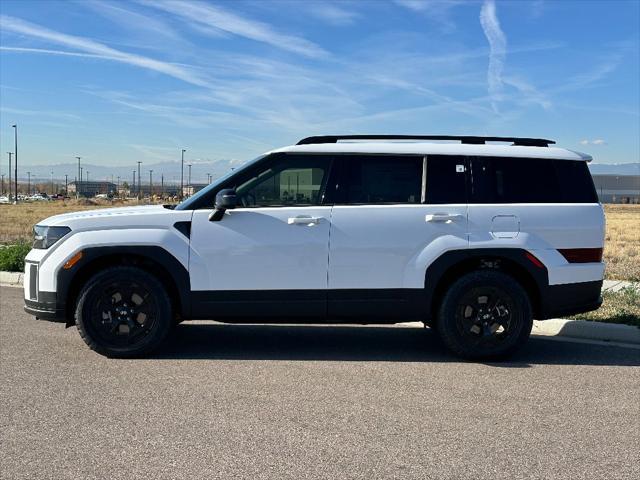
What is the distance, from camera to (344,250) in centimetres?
599

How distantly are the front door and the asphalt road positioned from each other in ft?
1.77

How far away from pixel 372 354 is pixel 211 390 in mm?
1865

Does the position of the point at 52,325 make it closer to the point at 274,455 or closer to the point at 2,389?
the point at 2,389

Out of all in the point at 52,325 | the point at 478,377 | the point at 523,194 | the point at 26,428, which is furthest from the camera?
the point at 52,325

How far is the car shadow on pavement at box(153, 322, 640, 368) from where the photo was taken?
6254mm

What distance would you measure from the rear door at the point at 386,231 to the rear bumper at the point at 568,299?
95 cm

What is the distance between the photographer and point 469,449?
404 centimetres

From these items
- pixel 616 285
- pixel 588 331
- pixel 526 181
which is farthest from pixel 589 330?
pixel 616 285

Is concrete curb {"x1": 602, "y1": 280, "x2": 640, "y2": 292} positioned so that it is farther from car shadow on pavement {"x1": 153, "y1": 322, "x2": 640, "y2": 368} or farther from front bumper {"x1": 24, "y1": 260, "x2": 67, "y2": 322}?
front bumper {"x1": 24, "y1": 260, "x2": 67, "y2": 322}

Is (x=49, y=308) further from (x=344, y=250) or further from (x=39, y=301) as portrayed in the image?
(x=344, y=250)

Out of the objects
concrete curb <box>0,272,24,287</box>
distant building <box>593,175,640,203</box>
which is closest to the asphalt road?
concrete curb <box>0,272,24,287</box>

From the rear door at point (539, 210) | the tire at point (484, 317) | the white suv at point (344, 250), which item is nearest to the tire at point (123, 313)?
the white suv at point (344, 250)

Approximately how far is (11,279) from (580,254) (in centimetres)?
906

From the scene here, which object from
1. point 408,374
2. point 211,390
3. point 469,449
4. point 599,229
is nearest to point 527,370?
point 408,374
